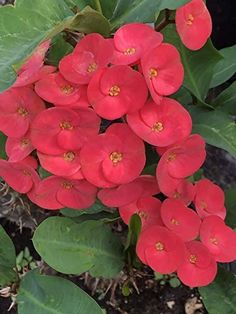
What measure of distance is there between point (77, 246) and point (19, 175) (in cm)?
17

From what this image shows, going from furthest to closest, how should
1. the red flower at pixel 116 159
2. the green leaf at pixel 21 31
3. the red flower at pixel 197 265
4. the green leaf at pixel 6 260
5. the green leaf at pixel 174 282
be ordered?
the green leaf at pixel 174 282, the green leaf at pixel 6 260, the red flower at pixel 197 265, the red flower at pixel 116 159, the green leaf at pixel 21 31

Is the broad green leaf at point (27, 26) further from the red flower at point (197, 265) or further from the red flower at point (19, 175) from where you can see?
the red flower at point (197, 265)

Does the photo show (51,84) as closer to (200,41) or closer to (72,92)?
(72,92)

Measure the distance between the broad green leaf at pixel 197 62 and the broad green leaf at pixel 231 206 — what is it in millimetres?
168

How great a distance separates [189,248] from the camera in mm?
930

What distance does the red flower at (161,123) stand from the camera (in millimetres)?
796

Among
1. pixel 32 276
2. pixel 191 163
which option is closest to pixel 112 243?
pixel 32 276

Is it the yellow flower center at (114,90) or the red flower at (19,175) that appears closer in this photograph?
the yellow flower center at (114,90)

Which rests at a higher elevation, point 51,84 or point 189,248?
point 51,84

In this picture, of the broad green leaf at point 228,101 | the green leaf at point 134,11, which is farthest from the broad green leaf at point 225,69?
the green leaf at point 134,11

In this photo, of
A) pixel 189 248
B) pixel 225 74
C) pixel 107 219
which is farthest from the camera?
pixel 225 74

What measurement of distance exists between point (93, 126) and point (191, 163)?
0.15 meters

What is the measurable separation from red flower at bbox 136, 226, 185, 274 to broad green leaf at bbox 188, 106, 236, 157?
0.52ft

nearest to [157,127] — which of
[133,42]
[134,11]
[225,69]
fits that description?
[133,42]
